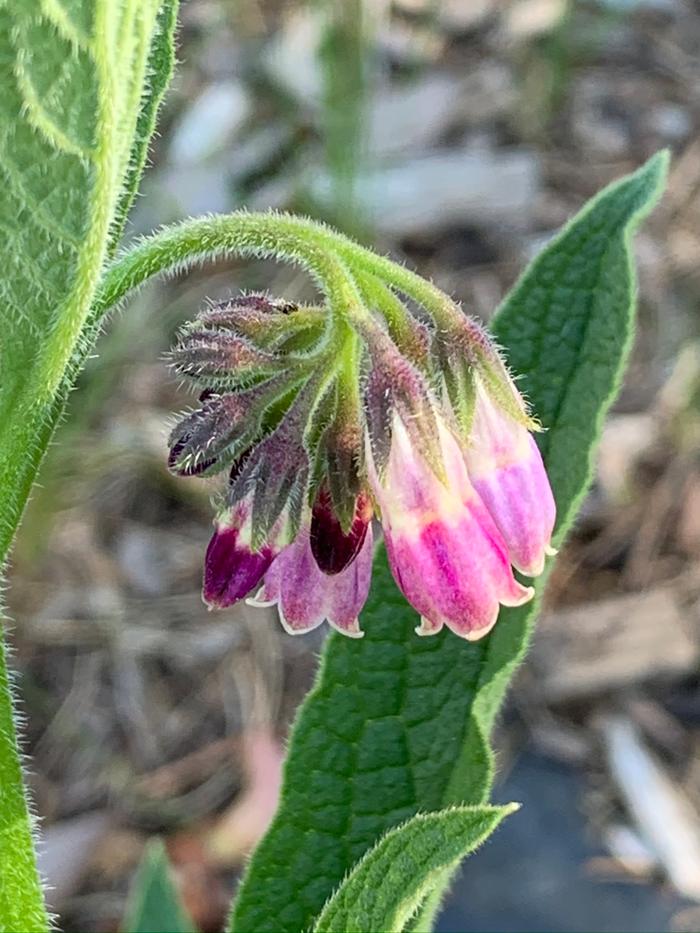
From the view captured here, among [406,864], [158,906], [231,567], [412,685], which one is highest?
[231,567]

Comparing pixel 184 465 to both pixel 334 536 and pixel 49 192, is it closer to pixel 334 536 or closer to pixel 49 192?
pixel 334 536

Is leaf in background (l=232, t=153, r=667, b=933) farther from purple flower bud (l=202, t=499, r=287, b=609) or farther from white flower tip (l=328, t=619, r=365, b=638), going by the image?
purple flower bud (l=202, t=499, r=287, b=609)

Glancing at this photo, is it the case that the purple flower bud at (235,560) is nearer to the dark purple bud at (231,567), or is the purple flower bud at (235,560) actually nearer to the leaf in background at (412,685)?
the dark purple bud at (231,567)

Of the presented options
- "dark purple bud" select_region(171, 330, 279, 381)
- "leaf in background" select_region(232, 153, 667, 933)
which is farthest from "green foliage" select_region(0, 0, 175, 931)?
"leaf in background" select_region(232, 153, 667, 933)

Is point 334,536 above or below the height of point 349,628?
above

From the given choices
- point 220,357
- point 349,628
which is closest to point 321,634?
point 349,628

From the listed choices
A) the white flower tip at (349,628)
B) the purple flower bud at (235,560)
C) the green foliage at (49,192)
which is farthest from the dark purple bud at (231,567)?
the green foliage at (49,192)

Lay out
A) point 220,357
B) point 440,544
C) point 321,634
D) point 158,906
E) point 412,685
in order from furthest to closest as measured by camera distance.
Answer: point 321,634 < point 158,906 < point 412,685 < point 220,357 < point 440,544

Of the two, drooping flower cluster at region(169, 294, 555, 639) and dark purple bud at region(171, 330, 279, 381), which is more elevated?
dark purple bud at region(171, 330, 279, 381)
